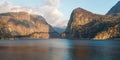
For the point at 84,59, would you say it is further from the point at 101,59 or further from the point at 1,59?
the point at 1,59

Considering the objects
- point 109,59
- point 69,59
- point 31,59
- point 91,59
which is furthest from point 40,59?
point 109,59

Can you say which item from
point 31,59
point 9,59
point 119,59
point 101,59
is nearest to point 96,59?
point 101,59

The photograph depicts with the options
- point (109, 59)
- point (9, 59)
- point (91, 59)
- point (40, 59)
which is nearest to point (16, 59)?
point (9, 59)

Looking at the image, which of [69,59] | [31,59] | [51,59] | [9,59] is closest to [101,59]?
[69,59]

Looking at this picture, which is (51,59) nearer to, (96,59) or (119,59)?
(96,59)

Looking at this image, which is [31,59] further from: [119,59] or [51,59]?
[119,59]

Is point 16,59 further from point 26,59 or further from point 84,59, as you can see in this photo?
point 84,59
